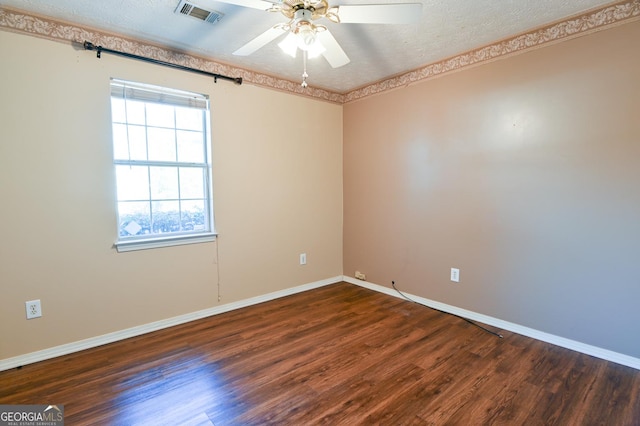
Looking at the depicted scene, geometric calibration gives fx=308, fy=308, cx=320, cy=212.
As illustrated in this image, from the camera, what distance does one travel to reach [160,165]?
273cm

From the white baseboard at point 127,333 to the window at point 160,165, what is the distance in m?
0.70

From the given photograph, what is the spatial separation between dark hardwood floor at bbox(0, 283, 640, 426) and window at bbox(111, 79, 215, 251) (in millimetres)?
902

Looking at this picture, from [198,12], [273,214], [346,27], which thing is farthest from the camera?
[273,214]

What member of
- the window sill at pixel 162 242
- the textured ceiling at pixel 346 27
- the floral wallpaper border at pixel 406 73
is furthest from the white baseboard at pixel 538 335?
the textured ceiling at pixel 346 27

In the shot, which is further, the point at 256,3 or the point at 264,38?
the point at 264,38

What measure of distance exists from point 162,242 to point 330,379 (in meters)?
1.82

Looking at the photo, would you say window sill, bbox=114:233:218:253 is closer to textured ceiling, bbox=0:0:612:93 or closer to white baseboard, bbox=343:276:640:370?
textured ceiling, bbox=0:0:612:93

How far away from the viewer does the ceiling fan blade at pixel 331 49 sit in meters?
1.85

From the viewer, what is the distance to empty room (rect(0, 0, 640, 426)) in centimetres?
189

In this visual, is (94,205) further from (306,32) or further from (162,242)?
(306,32)

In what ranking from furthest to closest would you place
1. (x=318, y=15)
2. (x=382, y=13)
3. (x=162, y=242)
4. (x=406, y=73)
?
(x=406, y=73) → (x=162, y=242) → (x=318, y=15) → (x=382, y=13)

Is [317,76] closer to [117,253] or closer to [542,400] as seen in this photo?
[117,253]

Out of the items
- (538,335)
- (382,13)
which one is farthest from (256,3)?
(538,335)

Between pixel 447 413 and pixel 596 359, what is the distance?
138 cm
